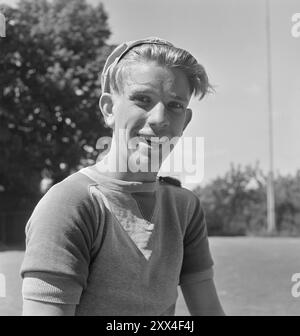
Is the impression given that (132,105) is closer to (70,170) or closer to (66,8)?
(70,170)

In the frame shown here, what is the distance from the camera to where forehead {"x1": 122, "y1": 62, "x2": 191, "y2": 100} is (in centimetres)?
103

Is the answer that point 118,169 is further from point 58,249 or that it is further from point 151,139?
point 58,249

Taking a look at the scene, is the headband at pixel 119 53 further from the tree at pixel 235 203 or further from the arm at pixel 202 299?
the tree at pixel 235 203

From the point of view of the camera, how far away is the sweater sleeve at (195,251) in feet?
3.96

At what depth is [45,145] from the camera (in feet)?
43.7

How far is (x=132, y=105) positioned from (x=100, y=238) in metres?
0.27

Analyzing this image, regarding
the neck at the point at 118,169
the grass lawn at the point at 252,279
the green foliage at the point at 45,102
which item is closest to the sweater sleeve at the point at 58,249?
the neck at the point at 118,169

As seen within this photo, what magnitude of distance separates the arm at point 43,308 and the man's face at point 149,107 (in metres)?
0.32

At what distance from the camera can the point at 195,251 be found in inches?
47.7

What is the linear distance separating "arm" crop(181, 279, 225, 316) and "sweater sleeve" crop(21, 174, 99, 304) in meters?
0.35

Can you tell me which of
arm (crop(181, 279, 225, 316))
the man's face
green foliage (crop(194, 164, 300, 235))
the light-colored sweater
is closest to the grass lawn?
arm (crop(181, 279, 225, 316))

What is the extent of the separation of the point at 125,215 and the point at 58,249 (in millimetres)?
179

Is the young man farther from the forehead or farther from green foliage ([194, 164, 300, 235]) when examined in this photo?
green foliage ([194, 164, 300, 235])

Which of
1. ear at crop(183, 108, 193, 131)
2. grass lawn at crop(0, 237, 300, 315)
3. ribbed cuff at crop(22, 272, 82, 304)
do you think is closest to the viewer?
ribbed cuff at crop(22, 272, 82, 304)
